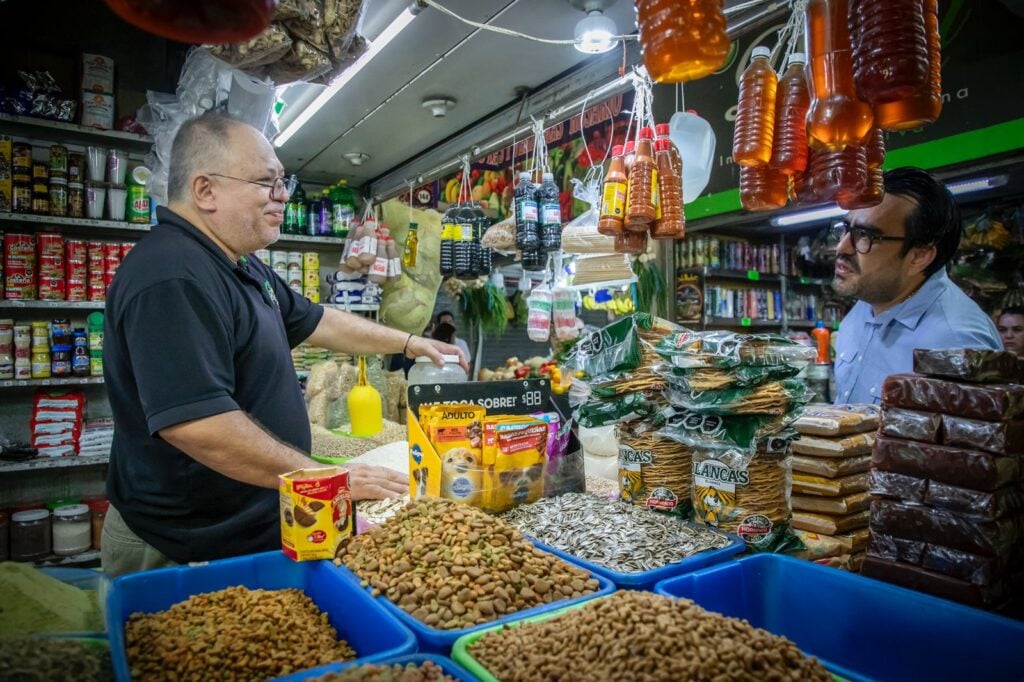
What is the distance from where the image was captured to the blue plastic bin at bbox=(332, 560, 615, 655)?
40.3 inches

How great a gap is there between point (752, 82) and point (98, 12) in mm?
4328

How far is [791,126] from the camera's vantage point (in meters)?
1.40

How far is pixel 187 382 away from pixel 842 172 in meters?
1.51

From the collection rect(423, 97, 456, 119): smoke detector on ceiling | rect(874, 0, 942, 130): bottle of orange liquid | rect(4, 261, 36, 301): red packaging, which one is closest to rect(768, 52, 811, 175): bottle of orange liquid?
rect(874, 0, 942, 130): bottle of orange liquid

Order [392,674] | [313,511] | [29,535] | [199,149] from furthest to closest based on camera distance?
[29,535] < [199,149] < [313,511] < [392,674]

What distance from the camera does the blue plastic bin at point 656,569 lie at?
125 centimetres

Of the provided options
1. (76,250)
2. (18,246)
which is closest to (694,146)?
(76,250)

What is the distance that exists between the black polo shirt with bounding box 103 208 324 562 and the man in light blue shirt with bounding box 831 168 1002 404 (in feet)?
6.56

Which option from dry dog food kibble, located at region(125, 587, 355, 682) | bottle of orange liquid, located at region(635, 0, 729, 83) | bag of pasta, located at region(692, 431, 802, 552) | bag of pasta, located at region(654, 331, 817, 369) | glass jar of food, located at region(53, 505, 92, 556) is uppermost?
bottle of orange liquid, located at region(635, 0, 729, 83)

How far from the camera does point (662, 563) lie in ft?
4.33

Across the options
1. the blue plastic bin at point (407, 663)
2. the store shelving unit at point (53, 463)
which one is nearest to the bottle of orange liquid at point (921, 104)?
the blue plastic bin at point (407, 663)

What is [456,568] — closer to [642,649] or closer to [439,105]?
[642,649]

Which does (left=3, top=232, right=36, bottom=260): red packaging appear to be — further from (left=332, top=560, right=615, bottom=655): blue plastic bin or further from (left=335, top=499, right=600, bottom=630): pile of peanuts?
(left=332, top=560, right=615, bottom=655): blue plastic bin

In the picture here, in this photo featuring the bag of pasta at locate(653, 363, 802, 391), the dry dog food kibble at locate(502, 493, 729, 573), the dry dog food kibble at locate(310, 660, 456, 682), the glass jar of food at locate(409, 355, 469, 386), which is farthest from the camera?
the glass jar of food at locate(409, 355, 469, 386)
